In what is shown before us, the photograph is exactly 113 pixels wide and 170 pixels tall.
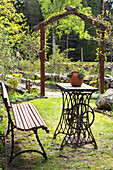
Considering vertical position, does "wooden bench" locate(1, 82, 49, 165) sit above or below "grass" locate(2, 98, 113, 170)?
above

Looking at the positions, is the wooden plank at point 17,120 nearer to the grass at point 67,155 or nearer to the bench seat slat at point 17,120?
the bench seat slat at point 17,120

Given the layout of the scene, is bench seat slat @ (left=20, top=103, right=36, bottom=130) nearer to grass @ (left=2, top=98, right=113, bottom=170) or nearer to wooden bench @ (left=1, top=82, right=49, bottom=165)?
wooden bench @ (left=1, top=82, right=49, bottom=165)

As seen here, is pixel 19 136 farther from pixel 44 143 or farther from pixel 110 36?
pixel 110 36

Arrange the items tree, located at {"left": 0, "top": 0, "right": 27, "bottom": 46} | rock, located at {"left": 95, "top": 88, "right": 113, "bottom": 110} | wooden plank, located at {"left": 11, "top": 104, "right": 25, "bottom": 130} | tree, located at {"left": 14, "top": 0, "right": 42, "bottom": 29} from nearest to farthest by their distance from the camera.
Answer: wooden plank, located at {"left": 11, "top": 104, "right": 25, "bottom": 130}, rock, located at {"left": 95, "top": 88, "right": 113, "bottom": 110}, tree, located at {"left": 0, "top": 0, "right": 27, "bottom": 46}, tree, located at {"left": 14, "top": 0, "right": 42, "bottom": 29}

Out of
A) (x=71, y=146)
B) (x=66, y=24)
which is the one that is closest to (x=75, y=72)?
(x=71, y=146)

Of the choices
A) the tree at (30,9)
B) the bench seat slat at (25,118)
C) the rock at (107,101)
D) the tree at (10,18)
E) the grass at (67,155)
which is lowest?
the grass at (67,155)

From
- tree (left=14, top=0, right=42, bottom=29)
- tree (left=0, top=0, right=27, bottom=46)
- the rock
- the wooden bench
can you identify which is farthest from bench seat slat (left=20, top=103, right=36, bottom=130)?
tree (left=14, top=0, right=42, bottom=29)

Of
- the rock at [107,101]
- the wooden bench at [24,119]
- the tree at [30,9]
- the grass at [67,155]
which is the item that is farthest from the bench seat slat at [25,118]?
the tree at [30,9]

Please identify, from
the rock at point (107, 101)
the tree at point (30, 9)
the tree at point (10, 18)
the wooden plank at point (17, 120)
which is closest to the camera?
the wooden plank at point (17, 120)

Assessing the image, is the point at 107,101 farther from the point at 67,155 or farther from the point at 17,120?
the point at 17,120

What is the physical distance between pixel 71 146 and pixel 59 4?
17.7 m

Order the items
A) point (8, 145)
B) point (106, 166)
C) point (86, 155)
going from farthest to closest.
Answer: point (8, 145) < point (86, 155) < point (106, 166)

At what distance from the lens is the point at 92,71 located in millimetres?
9922

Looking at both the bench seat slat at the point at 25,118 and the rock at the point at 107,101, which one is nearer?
the bench seat slat at the point at 25,118
